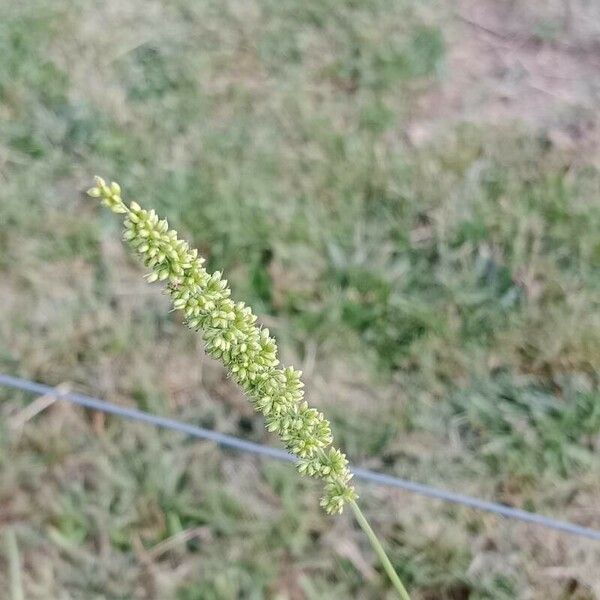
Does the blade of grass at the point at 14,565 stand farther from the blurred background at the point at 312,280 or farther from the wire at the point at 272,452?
the wire at the point at 272,452

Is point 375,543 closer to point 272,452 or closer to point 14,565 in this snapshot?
point 272,452

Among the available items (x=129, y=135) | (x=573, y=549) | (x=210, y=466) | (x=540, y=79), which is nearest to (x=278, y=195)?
(x=129, y=135)

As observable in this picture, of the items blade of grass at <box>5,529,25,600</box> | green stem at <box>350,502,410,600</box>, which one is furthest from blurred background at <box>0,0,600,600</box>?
green stem at <box>350,502,410,600</box>

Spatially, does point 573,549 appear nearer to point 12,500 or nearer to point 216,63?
point 12,500

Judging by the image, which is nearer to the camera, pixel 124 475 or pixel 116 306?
pixel 124 475

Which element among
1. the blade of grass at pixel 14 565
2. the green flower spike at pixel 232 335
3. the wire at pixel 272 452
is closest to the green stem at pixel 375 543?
the green flower spike at pixel 232 335

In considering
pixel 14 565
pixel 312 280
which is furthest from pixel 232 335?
pixel 312 280

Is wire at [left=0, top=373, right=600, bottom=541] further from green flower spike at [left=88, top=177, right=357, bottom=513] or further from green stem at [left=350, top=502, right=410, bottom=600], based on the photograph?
green flower spike at [left=88, top=177, right=357, bottom=513]
